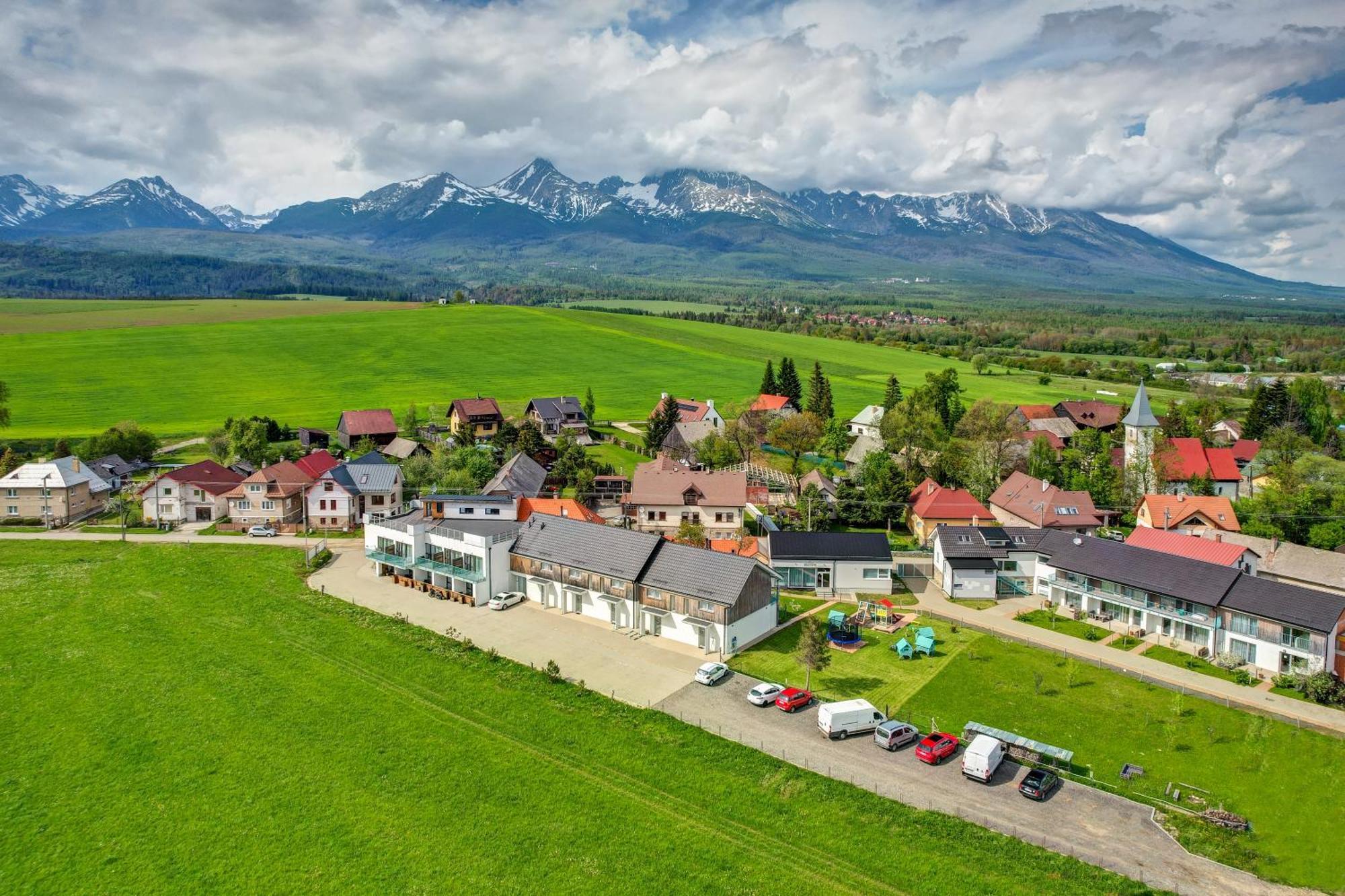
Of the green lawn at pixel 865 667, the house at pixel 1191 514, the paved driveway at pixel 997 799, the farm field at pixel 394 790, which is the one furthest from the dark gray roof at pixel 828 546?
the house at pixel 1191 514

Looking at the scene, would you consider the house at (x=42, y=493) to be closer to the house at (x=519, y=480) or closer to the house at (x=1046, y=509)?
the house at (x=519, y=480)

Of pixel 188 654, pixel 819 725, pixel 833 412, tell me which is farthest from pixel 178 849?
pixel 833 412

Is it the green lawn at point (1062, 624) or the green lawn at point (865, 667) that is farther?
the green lawn at point (1062, 624)

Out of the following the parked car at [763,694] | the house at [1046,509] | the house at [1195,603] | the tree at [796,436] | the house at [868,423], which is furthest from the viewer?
the house at [868,423]

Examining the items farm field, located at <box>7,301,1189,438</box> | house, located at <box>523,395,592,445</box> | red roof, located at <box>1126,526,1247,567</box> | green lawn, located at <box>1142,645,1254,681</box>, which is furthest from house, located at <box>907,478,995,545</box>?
farm field, located at <box>7,301,1189,438</box>

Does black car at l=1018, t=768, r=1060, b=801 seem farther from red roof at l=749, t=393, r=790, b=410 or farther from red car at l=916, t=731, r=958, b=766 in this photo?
red roof at l=749, t=393, r=790, b=410
